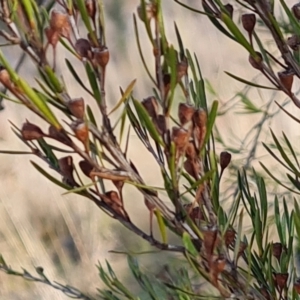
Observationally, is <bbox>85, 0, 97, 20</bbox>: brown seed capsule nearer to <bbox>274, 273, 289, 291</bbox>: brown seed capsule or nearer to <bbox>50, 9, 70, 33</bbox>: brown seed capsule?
<bbox>50, 9, 70, 33</bbox>: brown seed capsule

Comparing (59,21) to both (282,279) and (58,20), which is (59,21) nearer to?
(58,20)

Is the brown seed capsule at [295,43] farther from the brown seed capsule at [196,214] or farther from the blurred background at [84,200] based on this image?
the blurred background at [84,200]

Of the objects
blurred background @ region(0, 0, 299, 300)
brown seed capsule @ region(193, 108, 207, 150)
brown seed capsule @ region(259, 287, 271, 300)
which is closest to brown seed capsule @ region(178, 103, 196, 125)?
brown seed capsule @ region(193, 108, 207, 150)

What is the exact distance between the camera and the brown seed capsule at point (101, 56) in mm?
184

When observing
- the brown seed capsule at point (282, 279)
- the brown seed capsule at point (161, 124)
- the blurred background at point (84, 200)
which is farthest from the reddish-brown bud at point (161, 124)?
the blurred background at point (84, 200)

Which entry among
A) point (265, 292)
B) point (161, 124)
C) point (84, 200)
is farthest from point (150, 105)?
point (84, 200)

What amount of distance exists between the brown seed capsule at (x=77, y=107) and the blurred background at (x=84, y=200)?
746 millimetres

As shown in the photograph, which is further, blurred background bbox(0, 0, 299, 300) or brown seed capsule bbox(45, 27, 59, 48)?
blurred background bbox(0, 0, 299, 300)

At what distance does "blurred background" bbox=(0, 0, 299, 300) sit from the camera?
955 mm

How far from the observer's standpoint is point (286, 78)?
0.22m

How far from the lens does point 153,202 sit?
20 cm

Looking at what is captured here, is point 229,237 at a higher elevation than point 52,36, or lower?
lower

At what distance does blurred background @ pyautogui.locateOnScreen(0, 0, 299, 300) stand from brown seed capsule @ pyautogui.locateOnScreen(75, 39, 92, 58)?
74 centimetres

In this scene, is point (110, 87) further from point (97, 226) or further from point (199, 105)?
point (199, 105)
